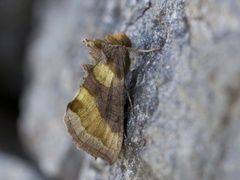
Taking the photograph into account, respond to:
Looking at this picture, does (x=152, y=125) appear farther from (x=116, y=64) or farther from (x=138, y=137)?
(x=116, y=64)

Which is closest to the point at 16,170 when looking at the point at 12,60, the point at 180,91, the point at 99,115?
the point at 12,60

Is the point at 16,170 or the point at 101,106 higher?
the point at 16,170

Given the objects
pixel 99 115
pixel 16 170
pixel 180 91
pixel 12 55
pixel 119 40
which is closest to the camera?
pixel 180 91

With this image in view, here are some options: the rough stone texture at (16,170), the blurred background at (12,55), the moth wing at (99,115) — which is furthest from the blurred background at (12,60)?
the moth wing at (99,115)

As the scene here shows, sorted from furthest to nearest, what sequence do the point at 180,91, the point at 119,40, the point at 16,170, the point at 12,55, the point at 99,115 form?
the point at 12,55 < the point at 16,170 < the point at 119,40 < the point at 99,115 < the point at 180,91

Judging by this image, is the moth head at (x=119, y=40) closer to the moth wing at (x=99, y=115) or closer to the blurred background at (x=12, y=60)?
the moth wing at (x=99, y=115)

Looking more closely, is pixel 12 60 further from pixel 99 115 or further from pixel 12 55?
pixel 99 115

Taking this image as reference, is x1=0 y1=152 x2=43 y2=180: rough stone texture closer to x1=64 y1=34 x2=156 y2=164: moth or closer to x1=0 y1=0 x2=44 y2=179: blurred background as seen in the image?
x1=0 y1=0 x2=44 y2=179: blurred background

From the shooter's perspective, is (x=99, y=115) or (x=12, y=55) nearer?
(x=99, y=115)
